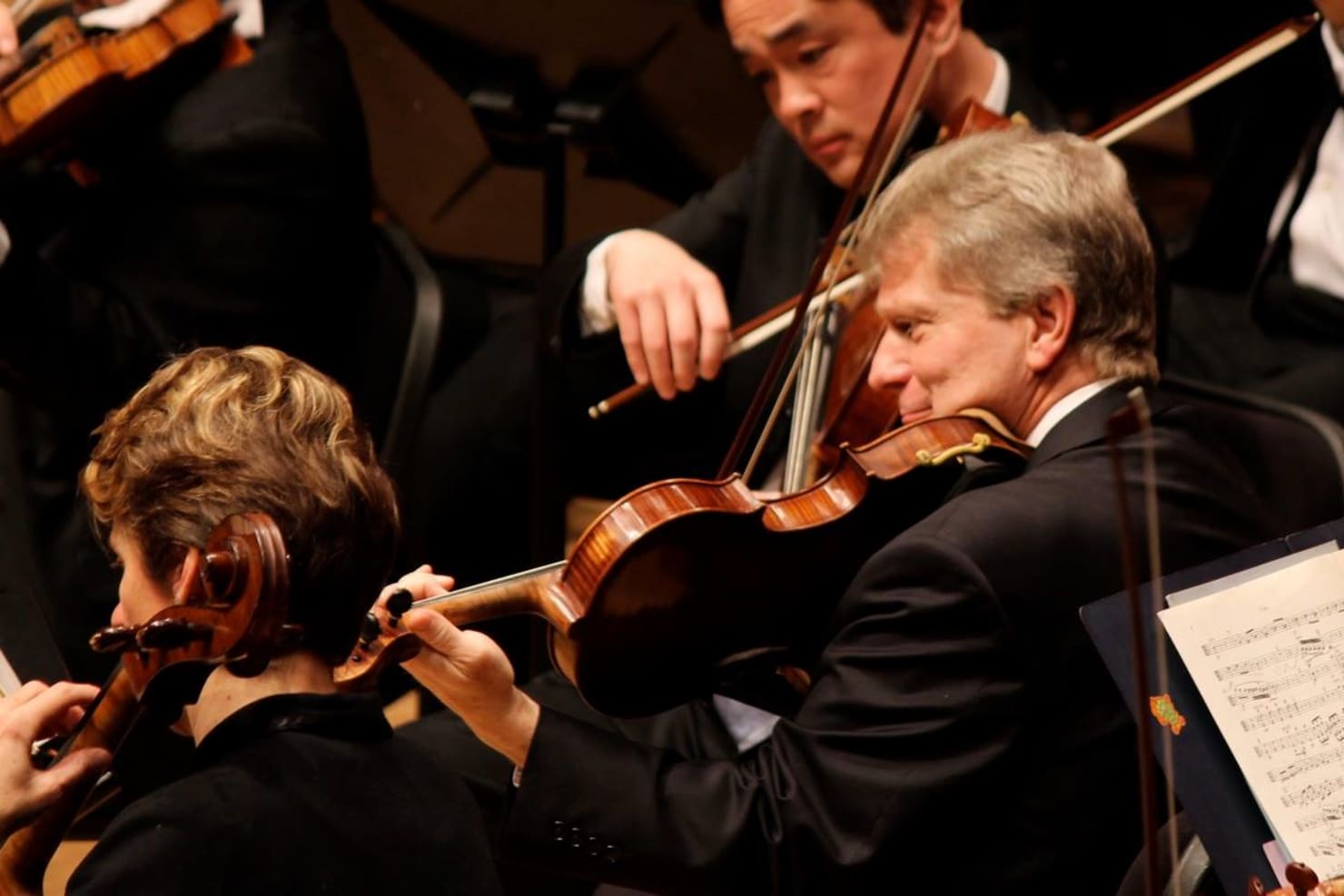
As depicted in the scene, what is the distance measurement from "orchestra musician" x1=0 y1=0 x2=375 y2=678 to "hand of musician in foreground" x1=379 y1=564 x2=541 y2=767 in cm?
103

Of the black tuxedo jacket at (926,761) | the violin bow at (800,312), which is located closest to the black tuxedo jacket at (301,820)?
the black tuxedo jacket at (926,761)

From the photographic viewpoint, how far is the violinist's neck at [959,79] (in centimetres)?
265

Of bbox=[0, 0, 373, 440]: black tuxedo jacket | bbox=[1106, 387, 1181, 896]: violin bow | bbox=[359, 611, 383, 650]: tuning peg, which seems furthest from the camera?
bbox=[0, 0, 373, 440]: black tuxedo jacket

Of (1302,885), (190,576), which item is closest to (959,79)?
(1302,885)

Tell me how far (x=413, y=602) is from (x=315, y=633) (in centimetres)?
20

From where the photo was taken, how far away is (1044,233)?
6.52 feet

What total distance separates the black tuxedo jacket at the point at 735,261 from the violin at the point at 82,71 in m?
0.63

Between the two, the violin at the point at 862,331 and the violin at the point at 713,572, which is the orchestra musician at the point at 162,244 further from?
the violin at the point at 713,572

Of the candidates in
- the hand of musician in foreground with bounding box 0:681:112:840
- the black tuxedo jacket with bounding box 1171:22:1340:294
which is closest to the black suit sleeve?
the hand of musician in foreground with bounding box 0:681:112:840

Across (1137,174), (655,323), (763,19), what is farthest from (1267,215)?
(1137,174)

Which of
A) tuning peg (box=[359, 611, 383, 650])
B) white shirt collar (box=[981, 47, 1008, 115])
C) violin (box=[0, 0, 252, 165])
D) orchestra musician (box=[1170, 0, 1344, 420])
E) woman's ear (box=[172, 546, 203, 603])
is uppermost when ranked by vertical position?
violin (box=[0, 0, 252, 165])

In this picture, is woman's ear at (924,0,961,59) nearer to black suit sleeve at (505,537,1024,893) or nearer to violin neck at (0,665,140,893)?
black suit sleeve at (505,537,1024,893)

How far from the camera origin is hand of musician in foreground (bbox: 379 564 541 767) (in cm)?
170

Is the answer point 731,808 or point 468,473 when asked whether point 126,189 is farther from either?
point 731,808
